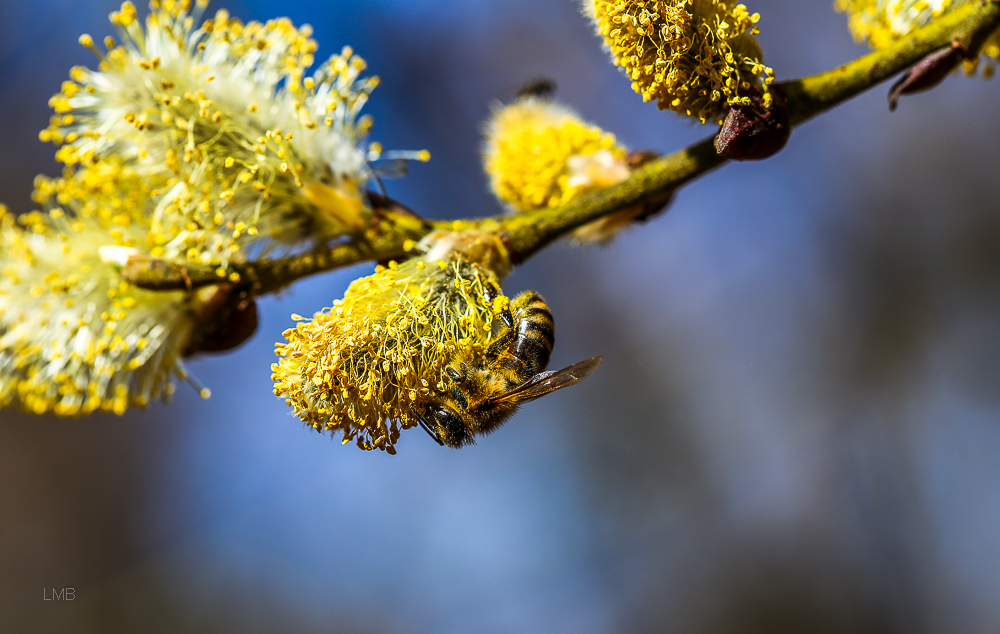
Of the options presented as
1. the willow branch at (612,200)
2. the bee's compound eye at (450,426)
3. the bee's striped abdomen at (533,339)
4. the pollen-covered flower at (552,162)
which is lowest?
the bee's compound eye at (450,426)

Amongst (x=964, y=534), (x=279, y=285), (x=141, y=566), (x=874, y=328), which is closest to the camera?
(x=279, y=285)

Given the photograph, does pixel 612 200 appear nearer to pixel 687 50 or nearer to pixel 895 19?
pixel 687 50

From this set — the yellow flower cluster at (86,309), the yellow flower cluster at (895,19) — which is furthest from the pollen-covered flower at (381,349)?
the yellow flower cluster at (895,19)

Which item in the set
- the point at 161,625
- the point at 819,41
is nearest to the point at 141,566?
the point at 161,625

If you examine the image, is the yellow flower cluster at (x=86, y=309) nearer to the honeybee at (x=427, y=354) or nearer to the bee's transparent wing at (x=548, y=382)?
the honeybee at (x=427, y=354)

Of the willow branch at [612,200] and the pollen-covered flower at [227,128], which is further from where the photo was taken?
the pollen-covered flower at [227,128]

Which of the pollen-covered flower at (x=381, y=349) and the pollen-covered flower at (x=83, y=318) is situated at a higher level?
the pollen-covered flower at (x=83, y=318)

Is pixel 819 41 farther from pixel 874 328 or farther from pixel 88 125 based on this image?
pixel 88 125
